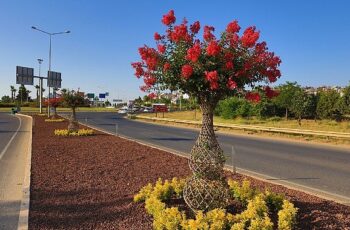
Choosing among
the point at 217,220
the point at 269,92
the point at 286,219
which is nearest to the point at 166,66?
the point at 269,92

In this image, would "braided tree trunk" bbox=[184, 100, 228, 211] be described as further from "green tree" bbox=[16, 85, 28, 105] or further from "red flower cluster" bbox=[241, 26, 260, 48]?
"green tree" bbox=[16, 85, 28, 105]

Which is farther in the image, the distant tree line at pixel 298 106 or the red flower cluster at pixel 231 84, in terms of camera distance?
the distant tree line at pixel 298 106

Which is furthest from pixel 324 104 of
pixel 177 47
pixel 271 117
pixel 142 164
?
pixel 177 47

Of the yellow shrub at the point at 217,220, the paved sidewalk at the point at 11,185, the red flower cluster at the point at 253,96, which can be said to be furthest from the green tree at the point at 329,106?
the yellow shrub at the point at 217,220

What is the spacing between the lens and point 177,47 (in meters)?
5.68

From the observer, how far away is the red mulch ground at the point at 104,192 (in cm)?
562

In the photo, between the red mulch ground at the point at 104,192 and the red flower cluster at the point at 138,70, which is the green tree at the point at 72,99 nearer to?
the red mulch ground at the point at 104,192

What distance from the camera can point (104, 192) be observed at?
7.65m

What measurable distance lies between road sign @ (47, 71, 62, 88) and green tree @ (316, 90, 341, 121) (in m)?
34.7

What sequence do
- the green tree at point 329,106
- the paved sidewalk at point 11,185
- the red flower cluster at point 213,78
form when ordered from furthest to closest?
the green tree at point 329,106
the paved sidewalk at point 11,185
the red flower cluster at point 213,78

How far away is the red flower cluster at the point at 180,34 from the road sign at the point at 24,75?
5109 centimetres

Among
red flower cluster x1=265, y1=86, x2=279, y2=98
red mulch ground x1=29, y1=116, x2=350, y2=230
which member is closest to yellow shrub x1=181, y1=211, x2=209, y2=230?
red mulch ground x1=29, y1=116, x2=350, y2=230

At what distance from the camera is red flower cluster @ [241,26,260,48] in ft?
17.5

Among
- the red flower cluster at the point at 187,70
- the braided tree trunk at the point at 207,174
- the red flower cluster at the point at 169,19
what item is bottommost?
the braided tree trunk at the point at 207,174
